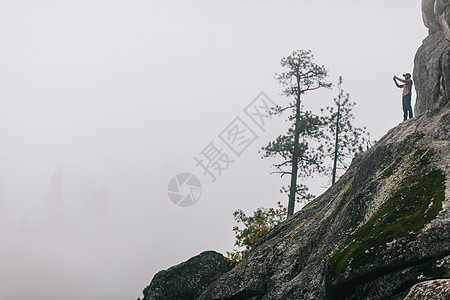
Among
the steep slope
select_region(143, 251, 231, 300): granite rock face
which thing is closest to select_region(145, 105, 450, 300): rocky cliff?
the steep slope

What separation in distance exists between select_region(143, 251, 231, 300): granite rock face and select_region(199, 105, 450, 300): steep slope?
12.2 ft

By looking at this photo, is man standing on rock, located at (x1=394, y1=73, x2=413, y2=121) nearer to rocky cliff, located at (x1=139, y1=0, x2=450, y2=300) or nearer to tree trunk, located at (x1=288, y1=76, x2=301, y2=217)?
rocky cliff, located at (x1=139, y1=0, x2=450, y2=300)

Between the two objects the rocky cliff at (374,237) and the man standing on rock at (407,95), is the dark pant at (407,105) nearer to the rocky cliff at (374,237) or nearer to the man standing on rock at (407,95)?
the man standing on rock at (407,95)

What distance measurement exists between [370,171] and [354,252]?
542 centimetres

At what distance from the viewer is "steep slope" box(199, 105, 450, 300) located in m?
9.70

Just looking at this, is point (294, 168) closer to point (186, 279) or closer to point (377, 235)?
point (186, 279)

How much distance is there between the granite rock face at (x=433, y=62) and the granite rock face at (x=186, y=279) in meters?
13.2

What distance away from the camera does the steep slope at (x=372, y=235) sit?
31.8ft

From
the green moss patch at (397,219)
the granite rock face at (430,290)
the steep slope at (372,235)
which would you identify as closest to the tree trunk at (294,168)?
the steep slope at (372,235)

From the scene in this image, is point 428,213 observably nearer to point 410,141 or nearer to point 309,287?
point 309,287

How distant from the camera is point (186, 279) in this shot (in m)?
20.8

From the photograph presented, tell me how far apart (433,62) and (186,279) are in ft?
51.7

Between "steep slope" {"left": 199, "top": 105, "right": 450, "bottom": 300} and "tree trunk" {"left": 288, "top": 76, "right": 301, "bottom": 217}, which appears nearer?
"steep slope" {"left": 199, "top": 105, "right": 450, "bottom": 300}

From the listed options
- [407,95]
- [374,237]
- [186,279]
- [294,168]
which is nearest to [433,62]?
[407,95]
